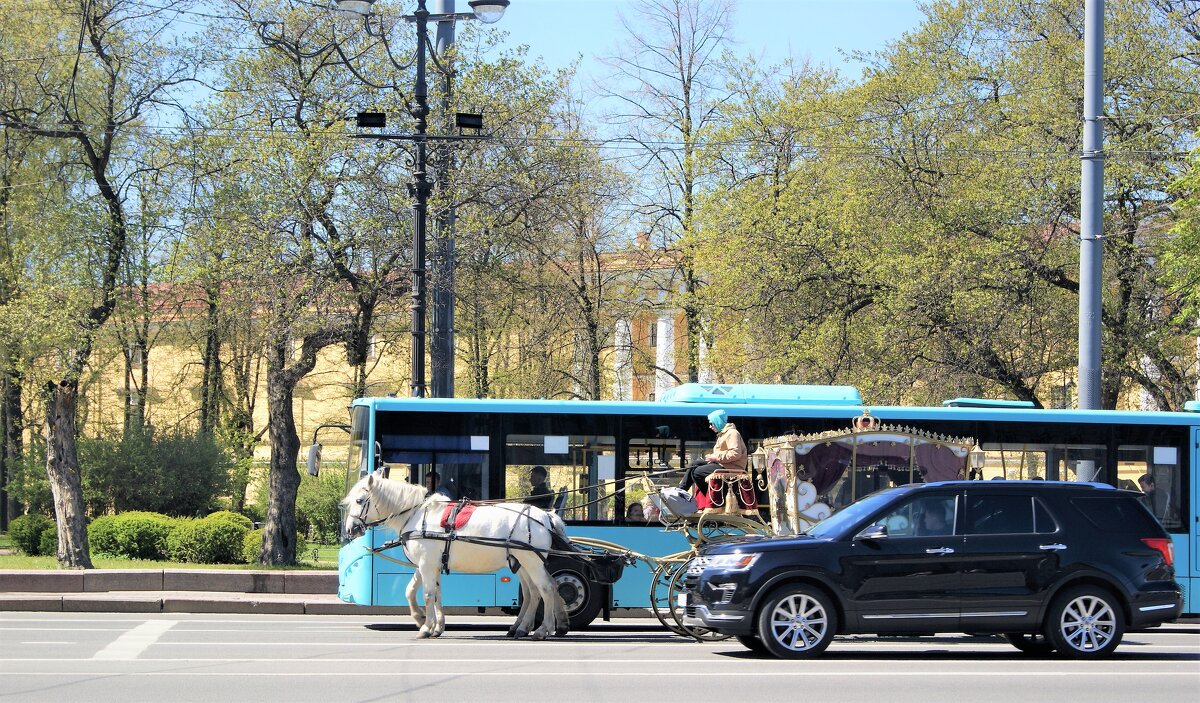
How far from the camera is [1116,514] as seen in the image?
41.7 feet

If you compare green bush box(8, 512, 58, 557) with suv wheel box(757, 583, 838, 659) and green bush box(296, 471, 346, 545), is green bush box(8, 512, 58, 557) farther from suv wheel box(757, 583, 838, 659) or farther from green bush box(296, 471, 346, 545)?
suv wheel box(757, 583, 838, 659)

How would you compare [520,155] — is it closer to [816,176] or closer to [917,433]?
[816,176]

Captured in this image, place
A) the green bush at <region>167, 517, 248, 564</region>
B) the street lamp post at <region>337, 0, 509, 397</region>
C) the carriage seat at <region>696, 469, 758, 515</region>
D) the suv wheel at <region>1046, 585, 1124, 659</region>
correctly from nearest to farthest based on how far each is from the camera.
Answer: the suv wheel at <region>1046, 585, 1124, 659</region> < the carriage seat at <region>696, 469, 758, 515</region> < the street lamp post at <region>337, 0, 509, 397</region> < the green bush at <region>167, 517, 248, 564</region>

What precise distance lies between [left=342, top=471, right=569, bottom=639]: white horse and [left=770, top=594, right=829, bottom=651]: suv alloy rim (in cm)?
331

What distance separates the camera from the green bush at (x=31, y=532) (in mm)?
28172

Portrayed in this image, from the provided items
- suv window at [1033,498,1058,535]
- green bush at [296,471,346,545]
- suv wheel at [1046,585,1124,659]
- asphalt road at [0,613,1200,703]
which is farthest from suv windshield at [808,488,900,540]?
green bush at [296,471,346,545]

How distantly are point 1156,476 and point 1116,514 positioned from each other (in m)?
4.73

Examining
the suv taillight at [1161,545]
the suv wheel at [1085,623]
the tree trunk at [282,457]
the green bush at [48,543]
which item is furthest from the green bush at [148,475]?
the suv taillight at [1161,545]

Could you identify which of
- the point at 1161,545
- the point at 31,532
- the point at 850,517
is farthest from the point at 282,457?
the point at 1161,545

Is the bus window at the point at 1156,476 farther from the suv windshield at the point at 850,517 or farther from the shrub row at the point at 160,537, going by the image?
the shrub row at the point at 160,537

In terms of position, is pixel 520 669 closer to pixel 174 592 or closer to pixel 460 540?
pixel 460 540

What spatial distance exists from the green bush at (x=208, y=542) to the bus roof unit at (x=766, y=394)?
1201cm

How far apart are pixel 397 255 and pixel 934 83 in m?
13.7

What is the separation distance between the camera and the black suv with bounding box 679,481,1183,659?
12.0 m
